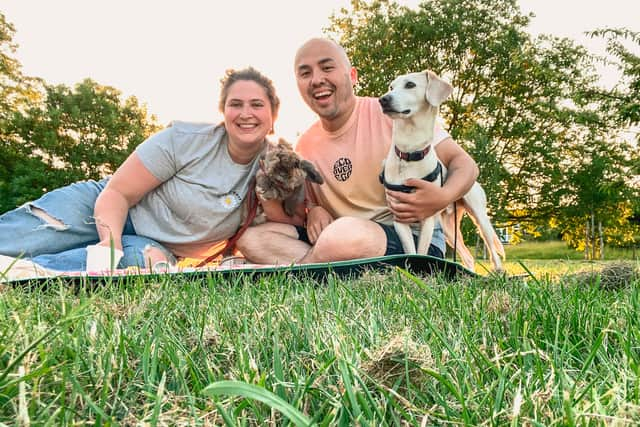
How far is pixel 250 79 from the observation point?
10.8ft

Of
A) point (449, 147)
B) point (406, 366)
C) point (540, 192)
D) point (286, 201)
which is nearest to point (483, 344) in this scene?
point (406, 366)

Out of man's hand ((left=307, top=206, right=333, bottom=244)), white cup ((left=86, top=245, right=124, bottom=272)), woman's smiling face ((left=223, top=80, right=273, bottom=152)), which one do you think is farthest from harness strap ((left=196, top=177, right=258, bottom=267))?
white cup ((left=86, top=245, right=124, bottom=272))

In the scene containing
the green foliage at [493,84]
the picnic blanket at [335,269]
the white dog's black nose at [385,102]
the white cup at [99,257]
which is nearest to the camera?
the picnic blanket at [335,269]

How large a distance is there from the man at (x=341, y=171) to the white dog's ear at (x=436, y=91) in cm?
43

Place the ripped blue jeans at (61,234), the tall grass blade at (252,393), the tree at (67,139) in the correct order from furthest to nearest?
the tree at (67,139) → the ripped blue jeans at (61,234) → the tall grass blade at (252,393)

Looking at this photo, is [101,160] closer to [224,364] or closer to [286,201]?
[286,201]

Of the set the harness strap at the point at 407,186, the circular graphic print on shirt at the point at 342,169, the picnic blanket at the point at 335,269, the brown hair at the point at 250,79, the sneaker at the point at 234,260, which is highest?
the brown hair at the point at 250,79

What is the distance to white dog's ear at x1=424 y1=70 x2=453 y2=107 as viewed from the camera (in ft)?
10.4

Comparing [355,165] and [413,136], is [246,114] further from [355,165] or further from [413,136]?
[413,136]

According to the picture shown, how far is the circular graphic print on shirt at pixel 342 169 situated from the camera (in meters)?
3.34

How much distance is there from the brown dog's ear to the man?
7.4 inches

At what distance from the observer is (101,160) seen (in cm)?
1794

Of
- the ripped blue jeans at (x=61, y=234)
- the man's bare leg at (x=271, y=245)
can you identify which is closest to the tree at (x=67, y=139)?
the ripped blue jeans at (x=61, y=234)

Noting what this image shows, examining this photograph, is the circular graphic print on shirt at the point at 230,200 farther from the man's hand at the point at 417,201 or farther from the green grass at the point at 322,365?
the green grass at the point at 322,365
